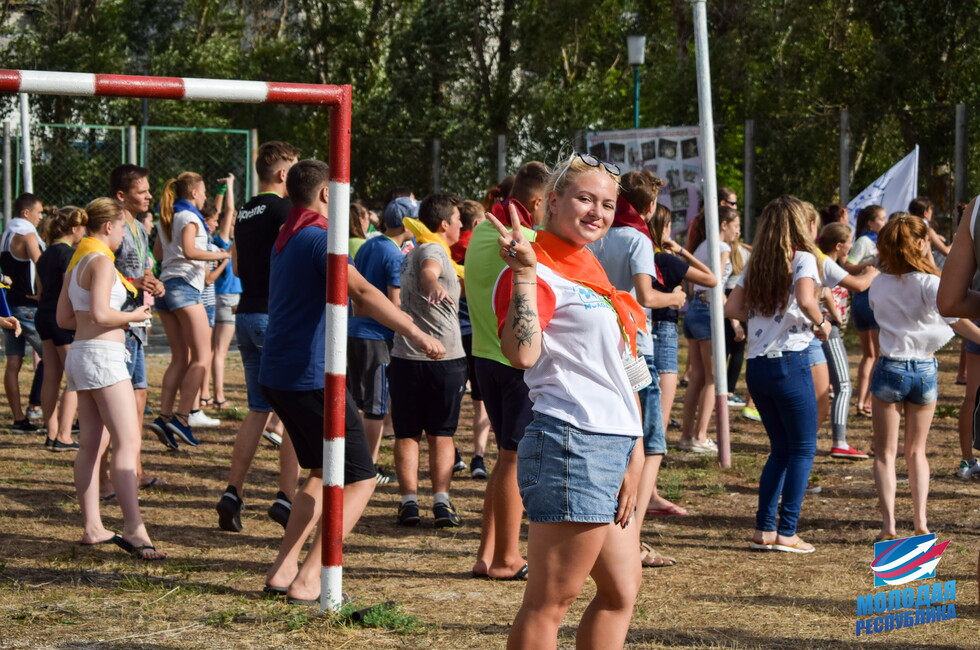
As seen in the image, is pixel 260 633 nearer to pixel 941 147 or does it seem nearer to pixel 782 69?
pixel 941 147

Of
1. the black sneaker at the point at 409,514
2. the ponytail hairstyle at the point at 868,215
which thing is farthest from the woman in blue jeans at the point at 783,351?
the ponytail hairstyle at the point at 868,215

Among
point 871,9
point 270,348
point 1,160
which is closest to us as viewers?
point 270,348

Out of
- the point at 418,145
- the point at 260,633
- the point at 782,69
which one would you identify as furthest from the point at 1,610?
the point at 782,69

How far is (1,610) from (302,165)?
2.41 meters

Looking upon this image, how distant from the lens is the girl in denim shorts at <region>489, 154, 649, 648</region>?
3.50 m

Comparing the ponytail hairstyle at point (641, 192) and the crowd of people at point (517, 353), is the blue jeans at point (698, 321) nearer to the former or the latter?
the crowd of people at point (517, 353)

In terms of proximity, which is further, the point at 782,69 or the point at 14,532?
the point at 782,69

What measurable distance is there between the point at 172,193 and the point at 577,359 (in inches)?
261

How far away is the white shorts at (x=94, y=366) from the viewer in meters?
6.15

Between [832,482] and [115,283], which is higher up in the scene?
[115,283]

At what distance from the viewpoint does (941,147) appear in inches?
686

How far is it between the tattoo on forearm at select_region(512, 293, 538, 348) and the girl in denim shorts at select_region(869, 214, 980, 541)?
150 inches

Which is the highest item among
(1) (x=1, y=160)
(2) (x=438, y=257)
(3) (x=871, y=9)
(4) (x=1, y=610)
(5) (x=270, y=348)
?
(3) (x=871, y=9)

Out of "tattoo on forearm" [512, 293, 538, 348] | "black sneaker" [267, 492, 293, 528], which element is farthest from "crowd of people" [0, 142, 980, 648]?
"black sneaker" [267, 492, 293, 528]
